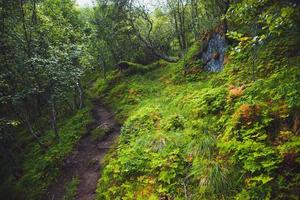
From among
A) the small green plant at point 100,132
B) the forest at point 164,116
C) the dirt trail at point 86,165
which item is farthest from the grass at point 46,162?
A: the small green plant at point 100,132

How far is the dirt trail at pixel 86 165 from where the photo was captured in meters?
10.8

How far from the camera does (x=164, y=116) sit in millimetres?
12359

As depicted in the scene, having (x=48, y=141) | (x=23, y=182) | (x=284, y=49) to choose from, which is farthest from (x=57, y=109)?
(x=284, y=49)

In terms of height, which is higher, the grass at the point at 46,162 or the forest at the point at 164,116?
the forest at the point at 164,116

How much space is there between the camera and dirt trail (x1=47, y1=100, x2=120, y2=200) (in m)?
10.8

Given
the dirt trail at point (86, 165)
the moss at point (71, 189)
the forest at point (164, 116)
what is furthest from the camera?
the dirt trail at point (86, 165)

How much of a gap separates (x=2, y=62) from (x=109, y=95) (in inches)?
398

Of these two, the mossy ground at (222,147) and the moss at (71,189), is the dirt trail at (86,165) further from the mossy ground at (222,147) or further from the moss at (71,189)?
the mossy ground at (222,147)

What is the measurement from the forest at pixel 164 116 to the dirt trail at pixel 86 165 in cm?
6

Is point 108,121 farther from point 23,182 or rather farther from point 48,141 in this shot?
point 23,182

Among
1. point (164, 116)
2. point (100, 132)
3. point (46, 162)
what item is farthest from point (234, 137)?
point (100, 132)

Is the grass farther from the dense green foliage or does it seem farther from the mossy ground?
the dense green foliage

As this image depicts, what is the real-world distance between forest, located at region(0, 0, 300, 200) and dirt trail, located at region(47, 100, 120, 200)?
62 millimetres

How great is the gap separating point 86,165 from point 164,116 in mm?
4287
